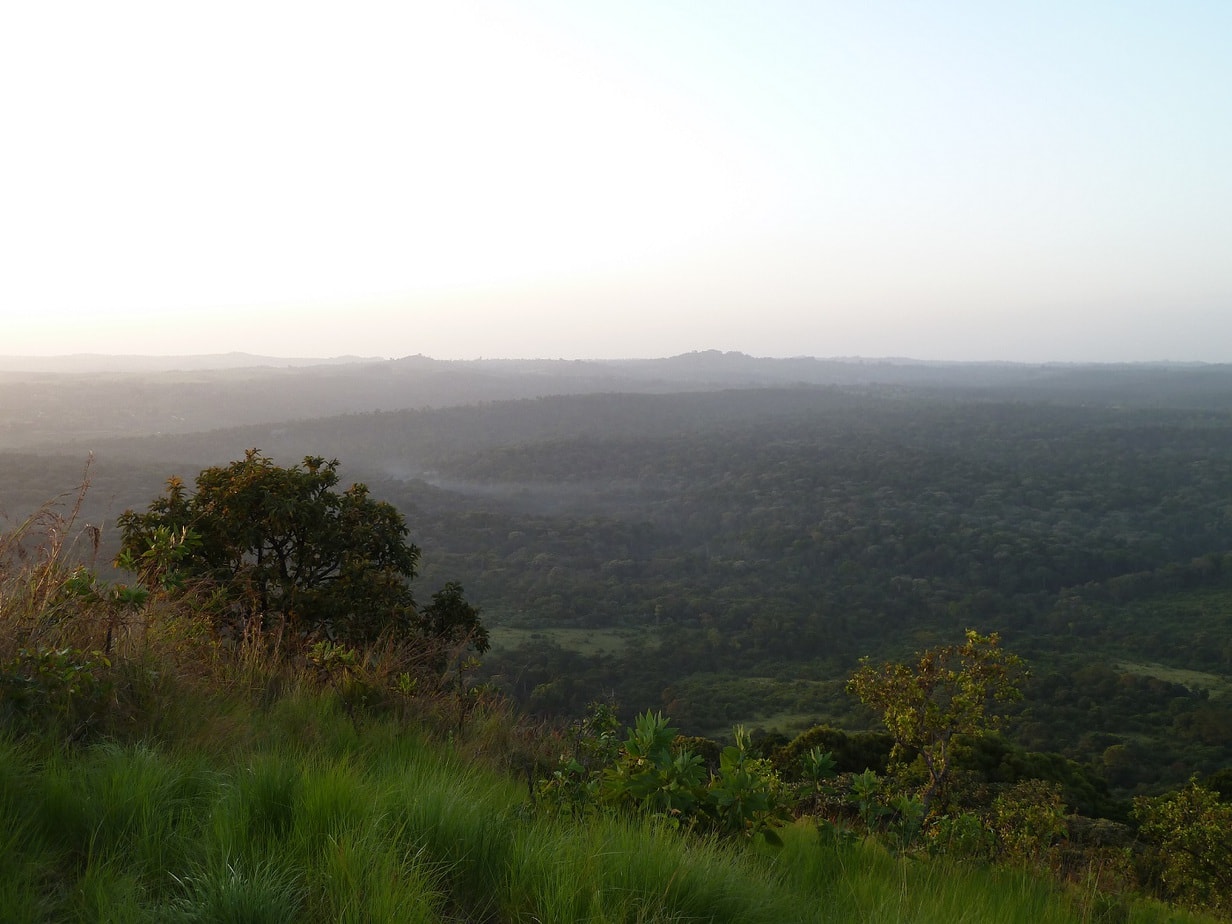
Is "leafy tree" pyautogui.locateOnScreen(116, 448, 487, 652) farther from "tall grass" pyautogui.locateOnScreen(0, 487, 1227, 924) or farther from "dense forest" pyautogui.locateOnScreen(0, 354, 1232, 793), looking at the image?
"tall grass" pyautogui.locateOnScreen(0, 487, 1227, 924)

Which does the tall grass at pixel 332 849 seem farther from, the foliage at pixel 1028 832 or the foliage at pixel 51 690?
the foliage at pixel 1028 832

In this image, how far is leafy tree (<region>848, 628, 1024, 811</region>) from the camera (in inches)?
305

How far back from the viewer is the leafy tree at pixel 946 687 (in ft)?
25.4

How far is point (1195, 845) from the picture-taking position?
8055 millimetres

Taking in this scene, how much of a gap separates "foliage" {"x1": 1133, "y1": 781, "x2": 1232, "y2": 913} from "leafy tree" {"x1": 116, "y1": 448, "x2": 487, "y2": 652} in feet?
24.3

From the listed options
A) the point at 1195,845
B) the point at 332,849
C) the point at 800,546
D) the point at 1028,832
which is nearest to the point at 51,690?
the point at 332,849

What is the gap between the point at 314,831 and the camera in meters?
2.33

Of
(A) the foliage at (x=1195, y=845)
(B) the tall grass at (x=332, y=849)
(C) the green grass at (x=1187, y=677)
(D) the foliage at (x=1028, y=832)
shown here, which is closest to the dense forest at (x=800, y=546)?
(C) the green grass at (x=1187, y=677)

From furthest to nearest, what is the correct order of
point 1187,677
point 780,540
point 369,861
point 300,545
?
point 780,540 < point 1187,677 < point 300,545 < point 369,861

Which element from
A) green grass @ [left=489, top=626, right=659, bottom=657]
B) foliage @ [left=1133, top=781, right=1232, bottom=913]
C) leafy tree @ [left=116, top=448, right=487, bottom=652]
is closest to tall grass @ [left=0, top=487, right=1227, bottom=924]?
leafy tree @ [left=116, top=448, right=487, bottom=652]

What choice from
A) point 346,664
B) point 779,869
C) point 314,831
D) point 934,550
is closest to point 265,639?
point 346,664

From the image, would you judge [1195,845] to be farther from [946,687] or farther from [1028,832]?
[1028,832]

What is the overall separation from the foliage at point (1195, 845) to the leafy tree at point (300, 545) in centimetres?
739

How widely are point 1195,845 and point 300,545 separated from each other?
33.4 feet
